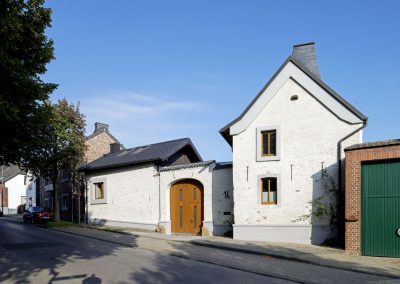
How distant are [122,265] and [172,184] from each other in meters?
10.6

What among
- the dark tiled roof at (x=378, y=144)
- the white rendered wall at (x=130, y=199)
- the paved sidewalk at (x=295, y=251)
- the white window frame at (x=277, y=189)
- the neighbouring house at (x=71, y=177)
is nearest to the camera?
the paved sidewalk at (x=295, y=251)

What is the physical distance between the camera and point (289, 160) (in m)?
16.8

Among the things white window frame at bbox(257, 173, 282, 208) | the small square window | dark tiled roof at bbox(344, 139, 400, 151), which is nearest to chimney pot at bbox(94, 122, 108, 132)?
the small square window

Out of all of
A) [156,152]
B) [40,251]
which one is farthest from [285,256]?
[156,152]

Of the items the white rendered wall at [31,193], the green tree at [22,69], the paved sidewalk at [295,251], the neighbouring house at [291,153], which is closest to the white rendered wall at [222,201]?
the neighbouring house at [291,153]

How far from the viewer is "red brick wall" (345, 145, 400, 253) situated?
44.4 ft

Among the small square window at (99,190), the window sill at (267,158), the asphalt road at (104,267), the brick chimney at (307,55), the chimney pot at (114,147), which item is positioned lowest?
the asphalt road at (104,267)

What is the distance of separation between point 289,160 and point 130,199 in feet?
35.1

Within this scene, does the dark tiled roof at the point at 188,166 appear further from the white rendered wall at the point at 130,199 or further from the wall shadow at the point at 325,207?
the wall shadow at the point at 325,207

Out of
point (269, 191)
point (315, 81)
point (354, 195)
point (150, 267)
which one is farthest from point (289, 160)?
point (150, 267)

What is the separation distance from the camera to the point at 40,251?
1347 centimetres

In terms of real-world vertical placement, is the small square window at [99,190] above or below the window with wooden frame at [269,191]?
below

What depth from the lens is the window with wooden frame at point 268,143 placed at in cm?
1741

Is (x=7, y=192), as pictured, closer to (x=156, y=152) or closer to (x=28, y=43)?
(x=156, y=152)
